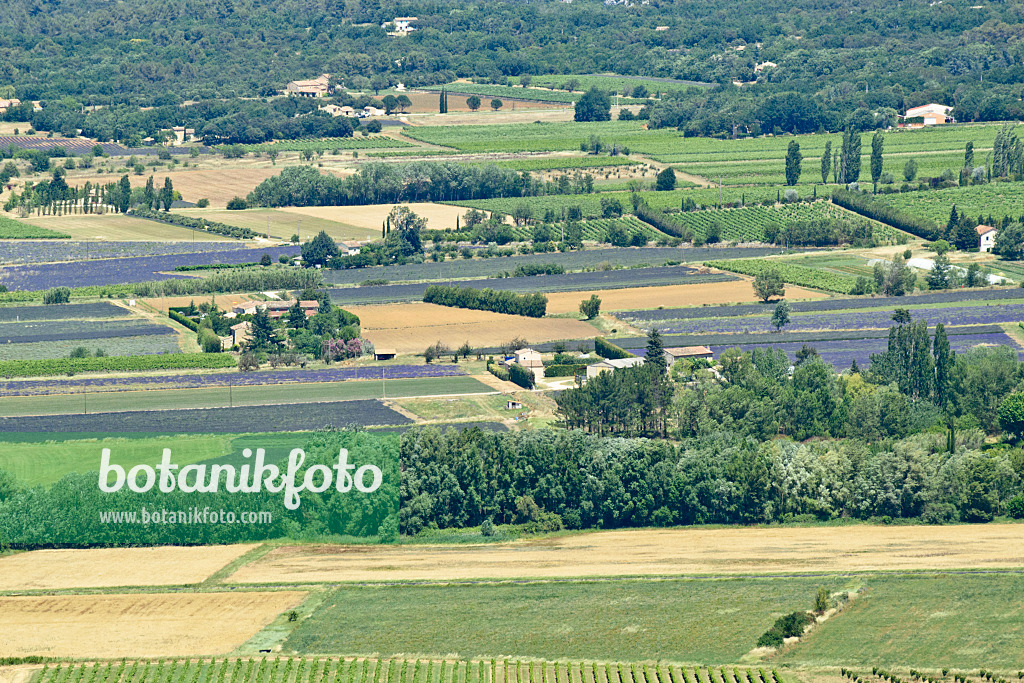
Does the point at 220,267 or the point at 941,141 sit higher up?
the point at 941,141

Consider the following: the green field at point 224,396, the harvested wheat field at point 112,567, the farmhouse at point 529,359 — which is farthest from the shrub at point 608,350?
the harvested wheat field at point 112,567

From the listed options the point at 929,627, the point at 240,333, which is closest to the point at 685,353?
the point at 240,333

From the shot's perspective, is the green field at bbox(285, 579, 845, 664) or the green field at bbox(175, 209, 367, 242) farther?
the green field at bbox(175, 209, 367, 242)

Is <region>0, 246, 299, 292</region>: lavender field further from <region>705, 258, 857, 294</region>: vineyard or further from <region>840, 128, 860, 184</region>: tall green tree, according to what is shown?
<region>840, 128, 860, 184</region>: tall green tree

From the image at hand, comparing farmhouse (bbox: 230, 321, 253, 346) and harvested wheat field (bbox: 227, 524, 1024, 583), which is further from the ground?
farmhouse (bbox: 230, 321, 253, 346)

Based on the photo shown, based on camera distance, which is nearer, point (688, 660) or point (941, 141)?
point (688, 660)

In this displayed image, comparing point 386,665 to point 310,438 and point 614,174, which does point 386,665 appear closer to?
point 310,438

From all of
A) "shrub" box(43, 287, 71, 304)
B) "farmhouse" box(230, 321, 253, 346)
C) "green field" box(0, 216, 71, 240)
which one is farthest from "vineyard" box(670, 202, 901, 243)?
"shrub" box(43, 287, 71, 304)

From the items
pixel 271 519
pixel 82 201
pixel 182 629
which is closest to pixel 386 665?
pixel 182 629
